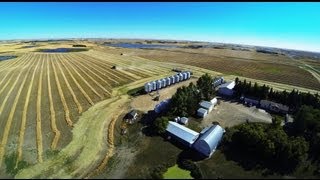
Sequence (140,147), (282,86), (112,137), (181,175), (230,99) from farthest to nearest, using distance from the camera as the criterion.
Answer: (282,86), (230,99), (112,137), (140,147), (181,175)

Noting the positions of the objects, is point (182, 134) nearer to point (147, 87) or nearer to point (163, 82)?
point (147, 87)

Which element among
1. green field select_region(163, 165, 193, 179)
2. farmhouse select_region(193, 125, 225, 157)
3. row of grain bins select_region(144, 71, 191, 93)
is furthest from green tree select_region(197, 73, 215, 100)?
green field select_region(163, 165, 193, 179)

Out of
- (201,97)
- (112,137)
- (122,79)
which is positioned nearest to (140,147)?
(112,137)

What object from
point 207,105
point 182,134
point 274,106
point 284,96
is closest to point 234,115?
point 207,105

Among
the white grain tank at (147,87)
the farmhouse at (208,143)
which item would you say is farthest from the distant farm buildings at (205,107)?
the white grain tank at (147,87)

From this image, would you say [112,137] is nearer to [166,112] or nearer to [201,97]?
[166,112]

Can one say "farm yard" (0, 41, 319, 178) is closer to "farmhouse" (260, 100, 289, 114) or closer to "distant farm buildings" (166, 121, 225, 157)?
"distant farm buildings" (166, 121, 225, 157)

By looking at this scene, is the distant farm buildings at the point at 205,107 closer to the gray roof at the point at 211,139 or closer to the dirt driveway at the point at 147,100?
the gray roof at the point at 211,139
